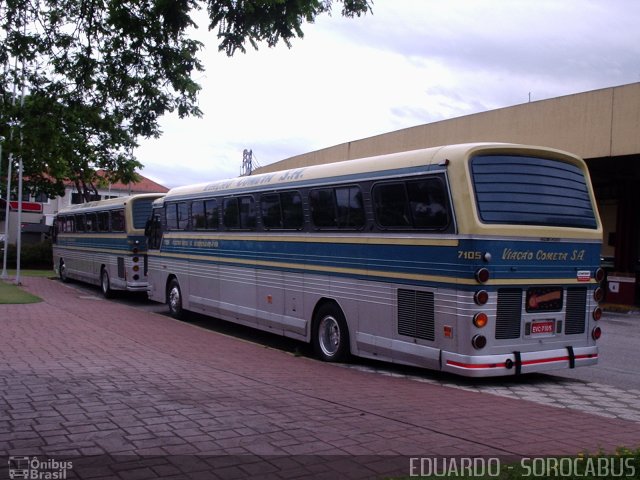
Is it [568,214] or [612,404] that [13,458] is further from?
[568,214]

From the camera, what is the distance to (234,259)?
14.0 m

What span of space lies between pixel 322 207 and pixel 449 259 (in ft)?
10.4

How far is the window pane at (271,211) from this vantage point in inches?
488

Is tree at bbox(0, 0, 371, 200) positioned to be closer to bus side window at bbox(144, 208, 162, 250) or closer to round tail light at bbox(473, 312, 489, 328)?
round tail light at bbox(473, 312, 489, 328)

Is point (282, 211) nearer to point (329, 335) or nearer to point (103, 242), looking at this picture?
point (329, 335)

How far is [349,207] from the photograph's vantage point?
34.5ft

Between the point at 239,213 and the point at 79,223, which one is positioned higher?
the point at 239,213

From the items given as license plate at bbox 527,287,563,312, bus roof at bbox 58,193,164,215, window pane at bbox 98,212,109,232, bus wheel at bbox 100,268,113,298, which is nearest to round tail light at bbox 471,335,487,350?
license plate at bbox 527,287,563,312

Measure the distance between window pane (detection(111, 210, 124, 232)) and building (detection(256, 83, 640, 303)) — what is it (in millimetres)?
13244

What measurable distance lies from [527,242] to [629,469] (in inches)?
176

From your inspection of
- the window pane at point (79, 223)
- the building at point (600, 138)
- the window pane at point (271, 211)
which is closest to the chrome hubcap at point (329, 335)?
the window pane at point (271, 211)

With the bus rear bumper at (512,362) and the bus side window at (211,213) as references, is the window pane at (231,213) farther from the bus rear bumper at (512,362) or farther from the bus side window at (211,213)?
the bus rear bumper at (512,362)

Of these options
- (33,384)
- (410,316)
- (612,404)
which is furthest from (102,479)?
(612,404)

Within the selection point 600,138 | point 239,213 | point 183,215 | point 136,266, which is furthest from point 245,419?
point 600,138
